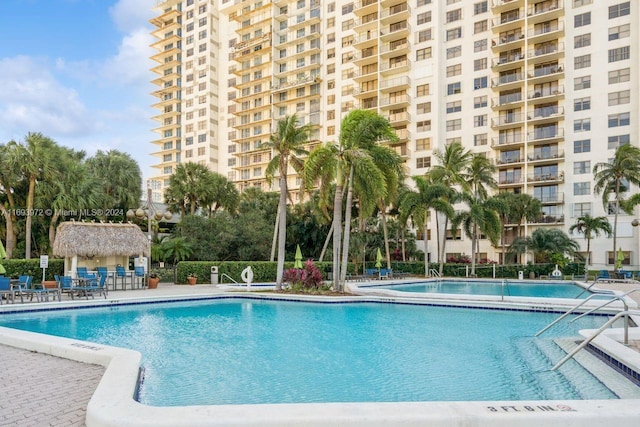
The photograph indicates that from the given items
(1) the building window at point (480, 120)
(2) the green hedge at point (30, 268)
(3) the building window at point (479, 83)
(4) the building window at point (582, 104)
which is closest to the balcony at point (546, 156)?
(4) the building window at point (582, 104)

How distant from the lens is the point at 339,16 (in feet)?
201

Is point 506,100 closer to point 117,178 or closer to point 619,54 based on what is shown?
point 619,54

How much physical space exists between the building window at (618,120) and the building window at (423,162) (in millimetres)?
17274

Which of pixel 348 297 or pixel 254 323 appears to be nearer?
pixel 254 323

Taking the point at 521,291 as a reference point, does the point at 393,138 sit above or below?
above

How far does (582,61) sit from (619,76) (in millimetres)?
3686

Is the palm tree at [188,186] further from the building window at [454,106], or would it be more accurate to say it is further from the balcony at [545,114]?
the balcony at [545,114]

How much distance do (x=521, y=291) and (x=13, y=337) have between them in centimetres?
2444

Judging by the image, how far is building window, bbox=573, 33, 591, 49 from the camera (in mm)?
46312

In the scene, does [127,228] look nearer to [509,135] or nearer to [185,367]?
[185,367]

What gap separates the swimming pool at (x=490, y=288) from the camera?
2515 cm

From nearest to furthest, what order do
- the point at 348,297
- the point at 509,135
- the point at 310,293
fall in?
1. the point at 348,297
2. the point at 310,293
3. the point at 509,135

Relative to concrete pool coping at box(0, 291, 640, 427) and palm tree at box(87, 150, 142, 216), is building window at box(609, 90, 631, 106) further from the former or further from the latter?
concrete pool coping at box(0, 291, 640, 427)

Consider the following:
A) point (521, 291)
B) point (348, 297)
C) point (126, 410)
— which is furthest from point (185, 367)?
point (521, 291)
